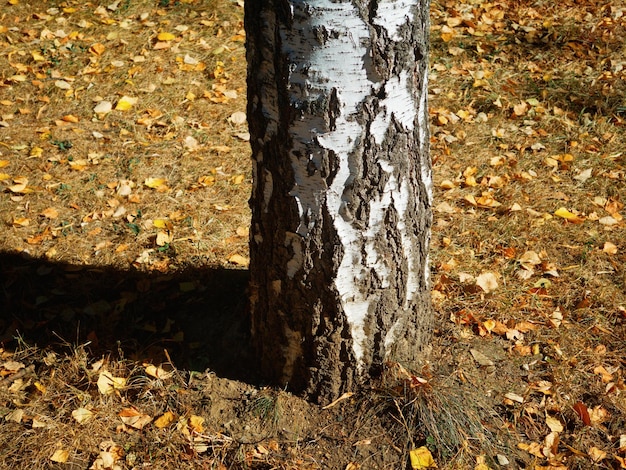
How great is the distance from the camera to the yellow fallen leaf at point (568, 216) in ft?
11.2

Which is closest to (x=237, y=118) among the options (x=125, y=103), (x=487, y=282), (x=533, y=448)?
(x=125, y=103)

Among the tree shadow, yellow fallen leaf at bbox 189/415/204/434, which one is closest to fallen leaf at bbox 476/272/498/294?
the tree shadow

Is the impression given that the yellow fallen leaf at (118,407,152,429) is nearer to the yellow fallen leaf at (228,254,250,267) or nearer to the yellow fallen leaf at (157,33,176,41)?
the yellow fallen leaf at (228,254,250,267)

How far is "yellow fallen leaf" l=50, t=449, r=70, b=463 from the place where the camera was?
230 cm

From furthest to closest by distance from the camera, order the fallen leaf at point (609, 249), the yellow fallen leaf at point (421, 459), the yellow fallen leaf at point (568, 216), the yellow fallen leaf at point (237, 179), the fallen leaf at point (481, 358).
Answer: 1. the yellow fallen leaf at point (237, 179)
2. the yellow fallen leaf at point (568, 216)
3. the fallen leaf at point (609, 249)
4. the fallen leaf at point (481, 358)
5. the yellow fallen leaf at point (421, 459)

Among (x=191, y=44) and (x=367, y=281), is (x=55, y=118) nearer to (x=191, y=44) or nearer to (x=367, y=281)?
(x=191, y=44)

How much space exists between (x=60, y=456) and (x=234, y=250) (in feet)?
4.42

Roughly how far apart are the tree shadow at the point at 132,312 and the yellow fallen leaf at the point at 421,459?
2.25 feet

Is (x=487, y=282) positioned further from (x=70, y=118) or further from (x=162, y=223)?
(x=70, y=118)

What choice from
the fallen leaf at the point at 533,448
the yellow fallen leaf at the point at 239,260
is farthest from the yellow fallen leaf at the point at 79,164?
the fallen leaf at the point at 533,448

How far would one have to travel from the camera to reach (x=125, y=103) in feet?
14.5

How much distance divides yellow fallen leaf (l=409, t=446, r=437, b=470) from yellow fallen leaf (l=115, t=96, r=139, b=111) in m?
3.19

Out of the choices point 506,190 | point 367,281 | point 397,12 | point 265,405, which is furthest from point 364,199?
point 506,190

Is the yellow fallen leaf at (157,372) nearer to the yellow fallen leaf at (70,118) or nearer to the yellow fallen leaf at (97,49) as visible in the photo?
the yellow fallen leaf at (70,118)
